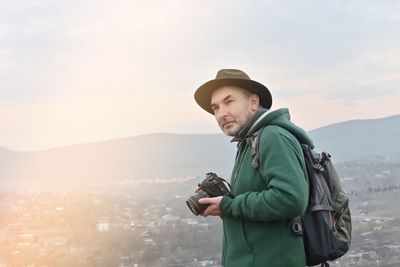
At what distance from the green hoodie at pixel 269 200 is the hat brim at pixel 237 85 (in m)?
0.11

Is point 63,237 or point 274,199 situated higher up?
point 274,199

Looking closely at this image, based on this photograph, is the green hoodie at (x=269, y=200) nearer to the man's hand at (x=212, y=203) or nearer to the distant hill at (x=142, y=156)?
the man's hand at (x=212, y=203)

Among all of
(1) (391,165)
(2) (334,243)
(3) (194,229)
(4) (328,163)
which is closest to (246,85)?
(4) (328,163)

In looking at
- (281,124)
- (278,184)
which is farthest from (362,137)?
(278,184)

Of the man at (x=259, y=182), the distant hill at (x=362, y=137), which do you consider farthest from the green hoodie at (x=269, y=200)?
the distant hill at (x=362, y=137)

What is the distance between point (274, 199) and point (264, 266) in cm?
25

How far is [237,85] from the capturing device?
2068mm

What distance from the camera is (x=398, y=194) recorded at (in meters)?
33.1

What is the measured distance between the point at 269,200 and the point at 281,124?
0.28 m

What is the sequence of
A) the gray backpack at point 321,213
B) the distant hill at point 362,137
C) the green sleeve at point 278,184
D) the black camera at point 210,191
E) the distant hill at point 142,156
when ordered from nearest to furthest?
the green sleeve at point 278,184 < the gray backpack at point 321,213 < the black camera at point 210,191 < the distant hill at point 142,156 < the distant hill at point 362,137

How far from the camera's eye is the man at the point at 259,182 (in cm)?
184

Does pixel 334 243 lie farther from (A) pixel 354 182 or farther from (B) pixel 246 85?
(A) pixel 354 182

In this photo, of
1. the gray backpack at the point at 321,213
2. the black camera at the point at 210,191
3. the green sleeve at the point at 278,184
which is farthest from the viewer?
the black camera at the point at 210,191

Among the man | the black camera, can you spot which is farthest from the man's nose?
the black camera
